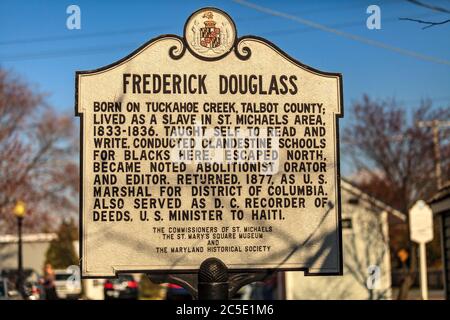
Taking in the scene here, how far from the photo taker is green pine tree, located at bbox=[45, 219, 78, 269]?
134 ft

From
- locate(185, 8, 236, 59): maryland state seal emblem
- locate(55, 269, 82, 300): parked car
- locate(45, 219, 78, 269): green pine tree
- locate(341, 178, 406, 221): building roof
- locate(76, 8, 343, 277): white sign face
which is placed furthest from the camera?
locate(45, 219, 78, 269): green pine tree

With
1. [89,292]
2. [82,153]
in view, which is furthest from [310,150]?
[89,292]

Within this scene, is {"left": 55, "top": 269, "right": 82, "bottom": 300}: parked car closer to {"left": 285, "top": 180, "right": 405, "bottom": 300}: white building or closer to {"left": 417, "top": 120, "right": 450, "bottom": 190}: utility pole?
{"left": 285, "top": 180, "right": 405, "bottom": 300}: white building

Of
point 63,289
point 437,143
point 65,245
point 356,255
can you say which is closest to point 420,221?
point 356,255

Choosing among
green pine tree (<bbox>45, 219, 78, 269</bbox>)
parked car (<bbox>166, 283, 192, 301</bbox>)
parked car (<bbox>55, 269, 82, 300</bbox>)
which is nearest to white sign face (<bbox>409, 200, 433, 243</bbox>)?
parked car (<bbox>166, 283, 192, 301</bbox>)

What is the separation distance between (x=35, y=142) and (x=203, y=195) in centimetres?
3133

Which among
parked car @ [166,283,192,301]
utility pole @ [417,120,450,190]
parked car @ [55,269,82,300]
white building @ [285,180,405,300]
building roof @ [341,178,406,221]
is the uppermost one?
utility pole @ [417,120,450,190]

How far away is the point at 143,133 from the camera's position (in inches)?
375

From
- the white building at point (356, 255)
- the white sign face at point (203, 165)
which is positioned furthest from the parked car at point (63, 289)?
the white sign face at point (203, 165)

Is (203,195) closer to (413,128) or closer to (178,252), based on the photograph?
(178,252)

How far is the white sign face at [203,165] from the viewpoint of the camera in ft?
31.1

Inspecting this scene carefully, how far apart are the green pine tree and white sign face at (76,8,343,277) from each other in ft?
102
